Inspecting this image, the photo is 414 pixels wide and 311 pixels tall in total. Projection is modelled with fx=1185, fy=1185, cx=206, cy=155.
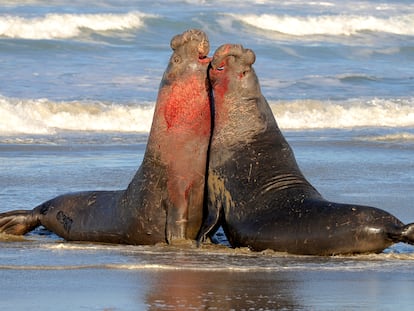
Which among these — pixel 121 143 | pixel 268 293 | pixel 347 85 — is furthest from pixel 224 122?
pixel 347 85

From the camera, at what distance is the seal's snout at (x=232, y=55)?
849 cm

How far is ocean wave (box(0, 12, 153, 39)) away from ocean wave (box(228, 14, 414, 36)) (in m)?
3.74

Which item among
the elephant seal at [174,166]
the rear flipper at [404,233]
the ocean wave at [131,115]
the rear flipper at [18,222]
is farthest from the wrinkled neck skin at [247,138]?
the ocean wave at [131,115]

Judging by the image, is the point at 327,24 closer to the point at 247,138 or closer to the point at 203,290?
the point at 247,138

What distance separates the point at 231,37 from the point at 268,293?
25.8 metres

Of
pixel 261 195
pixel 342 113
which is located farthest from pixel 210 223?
pixel 342 113

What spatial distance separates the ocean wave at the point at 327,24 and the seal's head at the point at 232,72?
25.9m

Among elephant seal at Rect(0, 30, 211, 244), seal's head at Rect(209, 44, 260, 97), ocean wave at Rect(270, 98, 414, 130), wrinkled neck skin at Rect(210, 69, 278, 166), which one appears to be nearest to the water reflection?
elephant seal at Rect(0, 30, 211, 244)

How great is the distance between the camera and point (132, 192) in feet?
28.2

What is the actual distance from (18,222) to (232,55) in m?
2.05

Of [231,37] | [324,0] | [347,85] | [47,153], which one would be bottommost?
[47,153]

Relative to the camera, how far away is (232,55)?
857cm

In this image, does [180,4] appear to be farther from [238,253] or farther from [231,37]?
[238,253]

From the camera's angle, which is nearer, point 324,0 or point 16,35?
point 16,35
